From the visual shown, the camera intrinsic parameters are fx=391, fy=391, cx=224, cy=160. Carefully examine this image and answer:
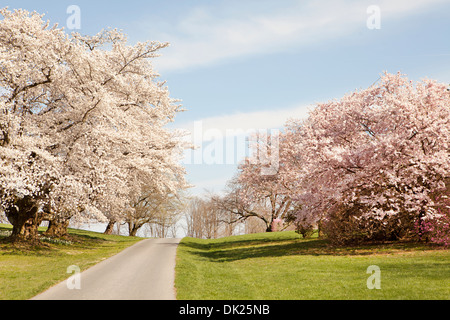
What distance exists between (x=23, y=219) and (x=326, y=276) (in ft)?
62.9

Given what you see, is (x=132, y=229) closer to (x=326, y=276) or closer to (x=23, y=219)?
(x=23, y=219)

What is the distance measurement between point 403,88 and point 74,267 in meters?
18.8

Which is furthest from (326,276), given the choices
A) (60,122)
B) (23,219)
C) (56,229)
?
(56,229)

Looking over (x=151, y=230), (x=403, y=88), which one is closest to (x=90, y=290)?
(x=403, y=88)

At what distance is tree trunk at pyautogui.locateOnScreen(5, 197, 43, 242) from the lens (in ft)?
77.9

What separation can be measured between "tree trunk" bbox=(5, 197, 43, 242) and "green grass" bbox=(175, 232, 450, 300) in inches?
471

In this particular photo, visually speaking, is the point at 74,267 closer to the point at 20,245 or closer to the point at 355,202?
the point at 20,245

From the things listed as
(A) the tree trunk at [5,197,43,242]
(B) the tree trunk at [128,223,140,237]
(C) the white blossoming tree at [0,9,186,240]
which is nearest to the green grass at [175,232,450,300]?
(C) the white blossoming tree at [0,9,186,240]

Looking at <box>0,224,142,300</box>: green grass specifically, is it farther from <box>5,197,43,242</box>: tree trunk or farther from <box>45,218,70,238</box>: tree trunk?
<box>45,218,70,238</box>: tree trunk

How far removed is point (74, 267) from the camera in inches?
662

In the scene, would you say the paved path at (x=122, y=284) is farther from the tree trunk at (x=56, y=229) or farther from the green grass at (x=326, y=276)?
the tree trunk at (x=56, y=229)

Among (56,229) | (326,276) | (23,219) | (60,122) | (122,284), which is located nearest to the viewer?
(122,284)

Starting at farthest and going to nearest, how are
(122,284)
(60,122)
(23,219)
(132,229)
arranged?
(132,229)
(23,219)
(60,122)
(122,284)

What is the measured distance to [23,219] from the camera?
79.3 feet
